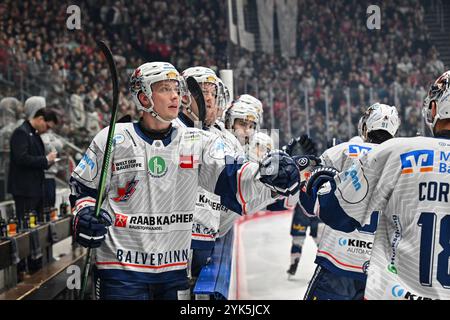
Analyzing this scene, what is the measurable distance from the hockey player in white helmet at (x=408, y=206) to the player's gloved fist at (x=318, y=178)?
14cm

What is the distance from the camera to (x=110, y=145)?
2637mm

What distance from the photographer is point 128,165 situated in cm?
274

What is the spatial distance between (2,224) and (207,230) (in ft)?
4.01

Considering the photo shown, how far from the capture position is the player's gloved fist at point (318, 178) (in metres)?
2.39

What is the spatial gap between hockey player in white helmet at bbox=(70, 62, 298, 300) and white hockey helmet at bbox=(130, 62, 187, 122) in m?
0.05

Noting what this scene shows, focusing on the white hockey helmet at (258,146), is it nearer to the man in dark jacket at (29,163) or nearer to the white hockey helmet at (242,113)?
the white hockey helmet at (242,113)

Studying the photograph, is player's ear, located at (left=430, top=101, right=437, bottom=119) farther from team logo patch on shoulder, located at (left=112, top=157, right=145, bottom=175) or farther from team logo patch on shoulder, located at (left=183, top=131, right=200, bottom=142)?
team logo patch on shoulder, located at (left=112, top=157, right=145, bottom=175)

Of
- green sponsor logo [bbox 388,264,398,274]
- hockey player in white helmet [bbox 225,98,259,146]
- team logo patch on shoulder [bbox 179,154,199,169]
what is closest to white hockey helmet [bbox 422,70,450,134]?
green sponsor logo [bbox 388,264,398,274]

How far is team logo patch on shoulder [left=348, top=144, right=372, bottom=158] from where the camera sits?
10.8 feet

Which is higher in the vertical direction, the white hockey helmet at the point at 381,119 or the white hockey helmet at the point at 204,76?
the white hockey helmet at the point at 204,76

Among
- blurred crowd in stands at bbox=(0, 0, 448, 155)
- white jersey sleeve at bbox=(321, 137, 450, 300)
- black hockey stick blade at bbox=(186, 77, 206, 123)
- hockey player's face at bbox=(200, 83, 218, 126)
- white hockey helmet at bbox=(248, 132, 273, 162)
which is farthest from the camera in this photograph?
blurred crowd in stands at bbox=(0, 0, 448, 155)

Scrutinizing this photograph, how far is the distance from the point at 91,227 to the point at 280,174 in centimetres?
70

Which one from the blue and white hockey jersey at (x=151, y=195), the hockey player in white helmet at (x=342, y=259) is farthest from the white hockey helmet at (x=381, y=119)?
the blue and white hockey jersey at (x=151, y=195)
